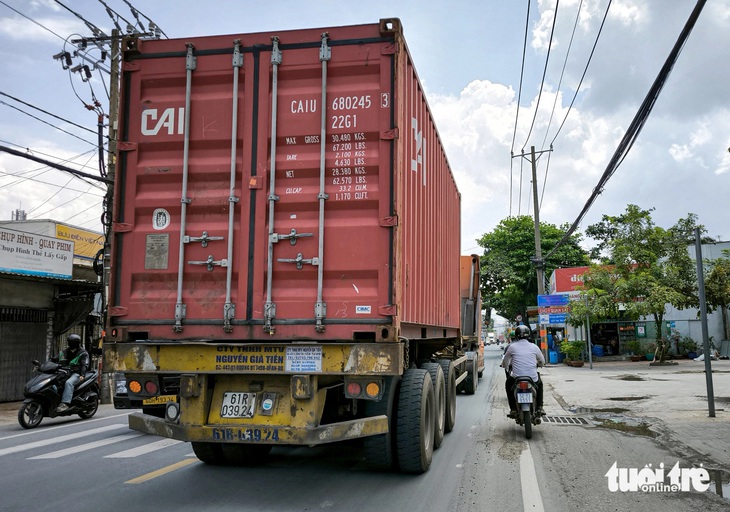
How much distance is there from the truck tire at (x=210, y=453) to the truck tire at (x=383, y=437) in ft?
5.62

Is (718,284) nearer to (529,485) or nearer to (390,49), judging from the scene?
(529,485)

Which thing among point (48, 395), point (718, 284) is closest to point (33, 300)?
point (48, 395)

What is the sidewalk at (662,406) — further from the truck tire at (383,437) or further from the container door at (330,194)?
the container door at (330,194)

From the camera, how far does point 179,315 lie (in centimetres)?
520

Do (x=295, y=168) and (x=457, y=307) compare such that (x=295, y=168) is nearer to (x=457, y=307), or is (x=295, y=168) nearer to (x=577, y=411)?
(x=457, y=307)

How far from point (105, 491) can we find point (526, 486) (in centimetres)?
384

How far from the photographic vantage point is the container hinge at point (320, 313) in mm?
4938

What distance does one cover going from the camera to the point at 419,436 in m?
5.54

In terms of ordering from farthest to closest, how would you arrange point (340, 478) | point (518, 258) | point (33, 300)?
point (518, 258), point (33, 300), point (340, 478)

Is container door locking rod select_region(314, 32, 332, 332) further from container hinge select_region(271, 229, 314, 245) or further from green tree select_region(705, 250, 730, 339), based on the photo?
green tree select_region(705, 250, 730, 339)

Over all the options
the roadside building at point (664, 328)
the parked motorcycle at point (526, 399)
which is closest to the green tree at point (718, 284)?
the roadside building at point (664, 328)

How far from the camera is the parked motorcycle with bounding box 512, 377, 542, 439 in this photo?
7699 mm

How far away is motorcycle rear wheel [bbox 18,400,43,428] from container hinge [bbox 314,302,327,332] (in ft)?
23.7

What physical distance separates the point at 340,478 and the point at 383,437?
2.17ft
